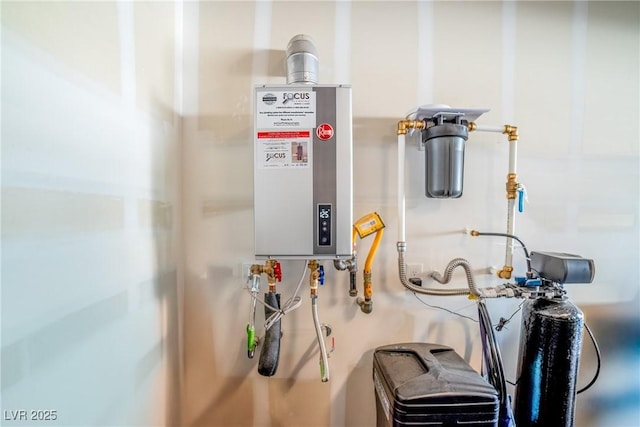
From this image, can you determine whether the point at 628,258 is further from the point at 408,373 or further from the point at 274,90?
the point at 274,90

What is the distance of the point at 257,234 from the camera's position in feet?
3.27

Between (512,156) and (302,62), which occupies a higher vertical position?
(302,62)

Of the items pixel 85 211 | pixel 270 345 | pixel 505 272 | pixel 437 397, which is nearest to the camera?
pixel 85 211

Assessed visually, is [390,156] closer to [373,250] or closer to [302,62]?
[373,250]

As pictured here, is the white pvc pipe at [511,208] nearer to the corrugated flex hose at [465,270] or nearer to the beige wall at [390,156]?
the beige wall at [390,156]

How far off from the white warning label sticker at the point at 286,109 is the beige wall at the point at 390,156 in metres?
0.34

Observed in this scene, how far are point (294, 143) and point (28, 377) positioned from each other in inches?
37.4

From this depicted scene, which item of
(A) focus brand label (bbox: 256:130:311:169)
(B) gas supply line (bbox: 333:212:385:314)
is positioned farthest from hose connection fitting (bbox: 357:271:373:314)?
(A) focus brand label (bbox: 256:130:311:169)

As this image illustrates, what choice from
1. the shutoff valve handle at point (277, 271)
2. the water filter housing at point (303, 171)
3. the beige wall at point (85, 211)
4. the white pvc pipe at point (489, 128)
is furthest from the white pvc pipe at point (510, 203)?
the beige wall at point (85, 211)

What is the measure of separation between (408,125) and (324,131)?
0.43 metres

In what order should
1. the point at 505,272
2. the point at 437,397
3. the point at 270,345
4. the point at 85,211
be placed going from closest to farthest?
the point at 85,211 < the point at 437,397 < the point at 270,345 < the point at 505,272

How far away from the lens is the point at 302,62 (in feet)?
3.50

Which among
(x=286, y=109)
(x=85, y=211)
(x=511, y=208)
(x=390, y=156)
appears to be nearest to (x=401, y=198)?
(x=390, y=156)

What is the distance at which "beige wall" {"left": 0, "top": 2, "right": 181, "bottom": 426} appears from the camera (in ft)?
1.86
